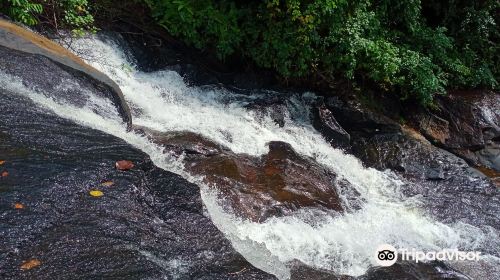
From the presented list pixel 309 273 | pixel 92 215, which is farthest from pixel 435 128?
pixel 92 215

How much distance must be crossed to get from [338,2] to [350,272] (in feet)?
15.1

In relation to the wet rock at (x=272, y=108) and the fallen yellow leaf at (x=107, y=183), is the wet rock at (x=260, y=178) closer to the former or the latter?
the wet rock at (x=272, y=108)

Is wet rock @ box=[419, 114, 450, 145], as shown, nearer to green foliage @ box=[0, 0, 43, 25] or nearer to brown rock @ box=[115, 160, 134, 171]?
brown rock @ box=[115, 160, 134, 171]

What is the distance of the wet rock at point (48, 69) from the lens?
5125 mm

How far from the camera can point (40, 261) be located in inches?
116

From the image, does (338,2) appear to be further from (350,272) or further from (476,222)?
(350,272)

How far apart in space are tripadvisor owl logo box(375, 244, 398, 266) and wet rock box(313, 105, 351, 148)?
2.91 metres

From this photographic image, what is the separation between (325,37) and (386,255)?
405cm

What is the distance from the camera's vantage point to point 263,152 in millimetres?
6500

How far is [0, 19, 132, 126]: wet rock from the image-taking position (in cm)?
512

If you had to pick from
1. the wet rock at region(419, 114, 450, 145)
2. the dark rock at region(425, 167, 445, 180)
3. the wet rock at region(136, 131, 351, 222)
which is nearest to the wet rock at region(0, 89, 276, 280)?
the wet rock at region(136, 131, 351, 222)

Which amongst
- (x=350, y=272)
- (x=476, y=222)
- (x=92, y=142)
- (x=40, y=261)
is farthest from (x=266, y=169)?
(x=40, y=261)

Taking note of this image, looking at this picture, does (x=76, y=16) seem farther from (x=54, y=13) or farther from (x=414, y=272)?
(x=414, y=272)

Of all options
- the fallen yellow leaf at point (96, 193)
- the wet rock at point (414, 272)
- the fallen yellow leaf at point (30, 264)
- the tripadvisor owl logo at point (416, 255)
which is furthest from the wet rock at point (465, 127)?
the fallen yellow leaf at point (30, 264)
